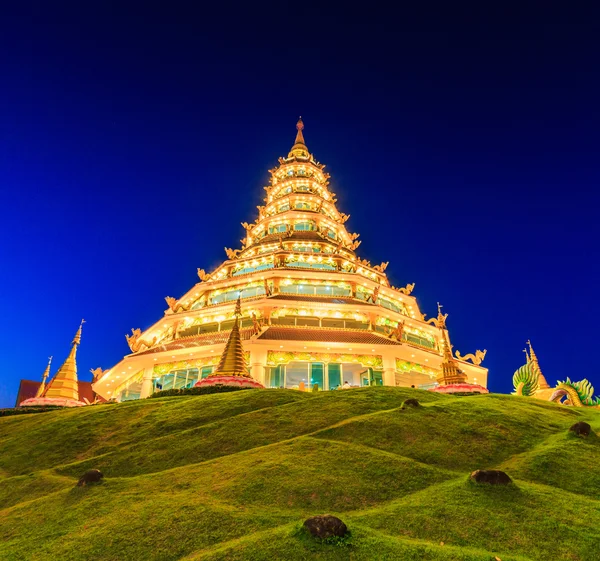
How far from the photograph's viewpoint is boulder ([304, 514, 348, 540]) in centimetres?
704

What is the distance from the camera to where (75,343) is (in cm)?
2778

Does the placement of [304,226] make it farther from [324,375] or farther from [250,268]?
[324,375]

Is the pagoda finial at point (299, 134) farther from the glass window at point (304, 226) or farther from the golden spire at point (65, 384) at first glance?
the golden spire at point (65, 384)

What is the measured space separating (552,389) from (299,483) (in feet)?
73.1

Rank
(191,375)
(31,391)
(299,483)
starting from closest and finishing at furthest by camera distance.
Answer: (299,483)
(191,375)
(31,391)

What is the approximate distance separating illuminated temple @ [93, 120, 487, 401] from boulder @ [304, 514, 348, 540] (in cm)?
1817

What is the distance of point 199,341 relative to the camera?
33.3 m

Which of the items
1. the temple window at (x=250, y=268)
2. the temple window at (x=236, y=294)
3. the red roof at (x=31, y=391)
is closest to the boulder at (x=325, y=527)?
the temple window at (x=236, y=294)

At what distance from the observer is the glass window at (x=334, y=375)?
31744 mm

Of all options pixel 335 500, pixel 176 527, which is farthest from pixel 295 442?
pixel 176 527

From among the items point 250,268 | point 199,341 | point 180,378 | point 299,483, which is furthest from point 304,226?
point 299,483

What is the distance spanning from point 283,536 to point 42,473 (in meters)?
8.31

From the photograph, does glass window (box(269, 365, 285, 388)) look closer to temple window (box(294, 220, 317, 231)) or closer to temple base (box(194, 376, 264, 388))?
temple base (box(194, 376, 264, 388))

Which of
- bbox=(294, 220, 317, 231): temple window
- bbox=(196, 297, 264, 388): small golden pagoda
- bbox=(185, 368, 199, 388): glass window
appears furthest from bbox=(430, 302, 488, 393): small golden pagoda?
bbox=(294, 220, 317, 231): temple window
